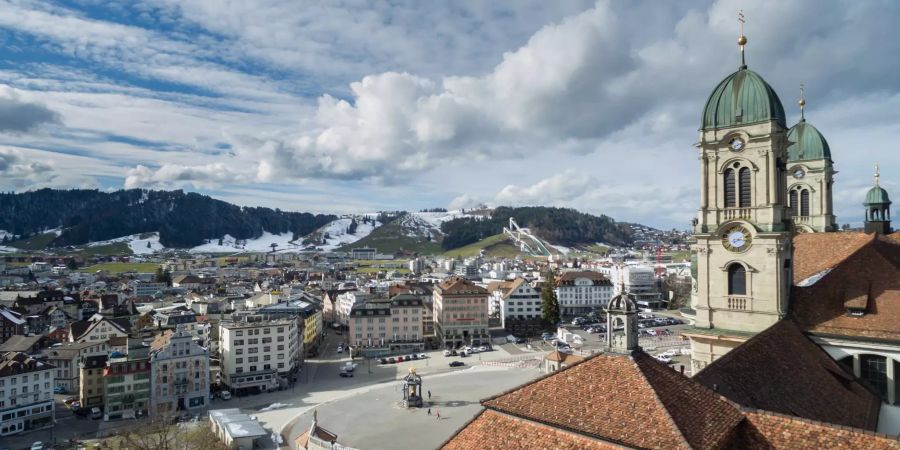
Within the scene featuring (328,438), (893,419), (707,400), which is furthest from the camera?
(328,438)

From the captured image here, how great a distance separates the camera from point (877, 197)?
1859 inches

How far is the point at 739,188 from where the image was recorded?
3497 cm

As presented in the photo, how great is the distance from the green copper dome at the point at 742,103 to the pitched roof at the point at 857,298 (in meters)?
9.65

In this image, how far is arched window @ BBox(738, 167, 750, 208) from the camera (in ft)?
114

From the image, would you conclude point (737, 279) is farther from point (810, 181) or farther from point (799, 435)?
point (810, 181)

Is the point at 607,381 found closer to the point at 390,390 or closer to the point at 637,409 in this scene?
the point at 637,409

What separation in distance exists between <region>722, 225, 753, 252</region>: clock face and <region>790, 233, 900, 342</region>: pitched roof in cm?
453

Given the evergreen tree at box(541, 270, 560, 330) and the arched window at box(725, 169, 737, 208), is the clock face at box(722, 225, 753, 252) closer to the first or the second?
the arched window at box(725, 169, 737, 208)

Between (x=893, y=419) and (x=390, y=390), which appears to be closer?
(x=893, y=419)

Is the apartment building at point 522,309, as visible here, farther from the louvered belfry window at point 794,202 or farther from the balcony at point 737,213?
the balcony at point 737,213

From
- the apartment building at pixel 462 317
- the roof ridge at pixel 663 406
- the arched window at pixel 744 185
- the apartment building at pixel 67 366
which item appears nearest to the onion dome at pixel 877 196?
the arched window at pixel 744 185

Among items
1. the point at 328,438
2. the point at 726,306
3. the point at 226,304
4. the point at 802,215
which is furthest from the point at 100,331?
the point at 802,215

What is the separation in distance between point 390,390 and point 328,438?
2720 centimetres

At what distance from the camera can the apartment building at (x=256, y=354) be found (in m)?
76.9
